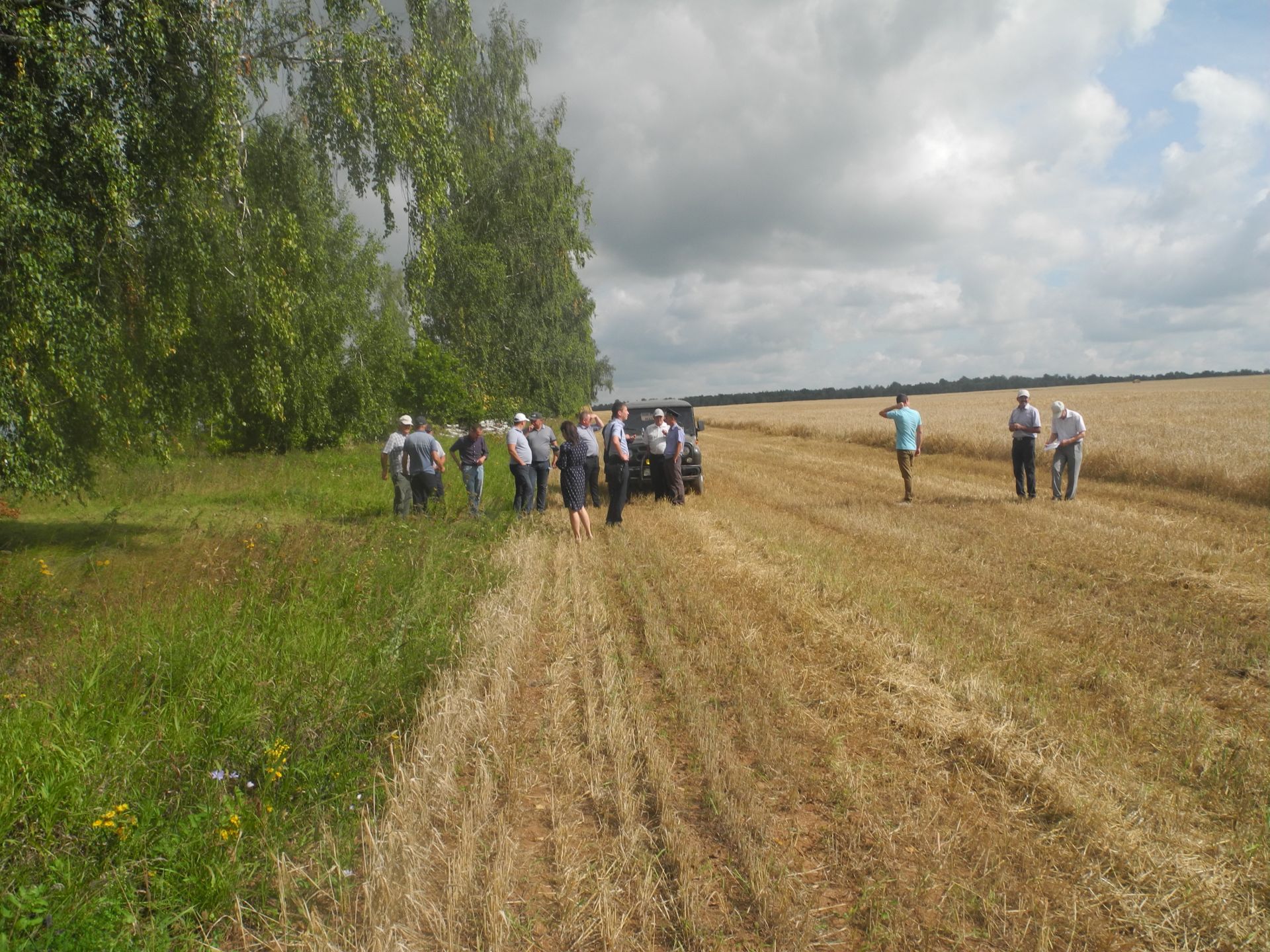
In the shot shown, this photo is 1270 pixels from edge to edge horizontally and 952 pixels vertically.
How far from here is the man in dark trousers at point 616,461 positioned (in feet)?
32.6

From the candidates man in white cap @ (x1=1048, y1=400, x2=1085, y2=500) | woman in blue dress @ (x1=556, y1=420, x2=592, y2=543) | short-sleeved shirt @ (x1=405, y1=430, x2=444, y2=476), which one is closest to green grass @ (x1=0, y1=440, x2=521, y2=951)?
woman in blue dress @ (x1=556, y1=420, x2=592, y2=543)

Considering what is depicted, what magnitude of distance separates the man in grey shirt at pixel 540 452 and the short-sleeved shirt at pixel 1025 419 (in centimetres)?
735

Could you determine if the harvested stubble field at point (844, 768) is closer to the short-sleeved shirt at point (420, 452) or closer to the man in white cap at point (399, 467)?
the short-sleeved shirt at point (420, 452)

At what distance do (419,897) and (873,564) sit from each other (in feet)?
19.1

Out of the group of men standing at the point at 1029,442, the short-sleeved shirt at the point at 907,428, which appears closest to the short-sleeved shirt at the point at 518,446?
the group of men standing at the point at 1029,442

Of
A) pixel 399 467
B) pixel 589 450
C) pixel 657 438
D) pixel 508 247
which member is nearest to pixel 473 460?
pixel 399 467

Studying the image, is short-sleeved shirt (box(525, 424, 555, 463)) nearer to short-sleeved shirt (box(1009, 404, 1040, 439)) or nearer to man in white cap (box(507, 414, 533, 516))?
man in white cap (box(507, 414, 533, 516))

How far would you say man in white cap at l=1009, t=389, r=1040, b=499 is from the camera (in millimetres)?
11617

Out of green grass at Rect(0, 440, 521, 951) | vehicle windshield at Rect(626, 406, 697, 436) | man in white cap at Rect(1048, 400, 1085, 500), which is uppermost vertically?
vehicle windshield at Rect(626, 406, 697, 436)

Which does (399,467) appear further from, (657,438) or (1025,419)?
(1025,419)

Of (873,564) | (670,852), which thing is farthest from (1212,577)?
(670,852)

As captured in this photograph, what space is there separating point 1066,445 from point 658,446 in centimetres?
636

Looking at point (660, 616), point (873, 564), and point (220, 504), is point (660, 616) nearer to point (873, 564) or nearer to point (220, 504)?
point (873, 564)

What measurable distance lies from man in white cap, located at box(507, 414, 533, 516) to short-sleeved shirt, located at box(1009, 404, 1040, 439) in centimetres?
762
